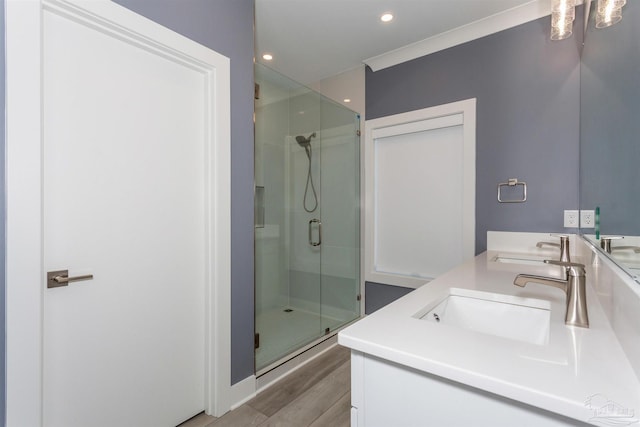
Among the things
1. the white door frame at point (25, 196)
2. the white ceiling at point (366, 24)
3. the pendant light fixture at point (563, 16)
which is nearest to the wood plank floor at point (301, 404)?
the white door frame at point (25, 196)

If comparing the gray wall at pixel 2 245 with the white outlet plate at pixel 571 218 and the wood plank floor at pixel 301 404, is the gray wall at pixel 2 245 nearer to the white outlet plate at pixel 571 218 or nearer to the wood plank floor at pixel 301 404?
the wood plank floor at pixel 301 404

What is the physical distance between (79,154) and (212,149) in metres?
0.61

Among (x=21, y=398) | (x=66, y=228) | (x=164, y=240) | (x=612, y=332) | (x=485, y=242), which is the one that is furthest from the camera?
(x=485, y=242)

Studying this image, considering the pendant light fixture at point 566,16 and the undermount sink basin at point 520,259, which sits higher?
the pendant light fixture at point 566,16

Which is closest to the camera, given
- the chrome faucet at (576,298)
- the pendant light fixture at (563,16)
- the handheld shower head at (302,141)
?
the chrome faucet at (576,298)

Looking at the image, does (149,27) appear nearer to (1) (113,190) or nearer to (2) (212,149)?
(2) (212,149)

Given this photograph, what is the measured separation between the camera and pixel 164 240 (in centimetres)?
164

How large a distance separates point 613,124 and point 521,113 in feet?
3.97

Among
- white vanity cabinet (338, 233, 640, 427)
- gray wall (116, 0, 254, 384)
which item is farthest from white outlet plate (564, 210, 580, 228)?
gray wall (116, 0, 254, 384)

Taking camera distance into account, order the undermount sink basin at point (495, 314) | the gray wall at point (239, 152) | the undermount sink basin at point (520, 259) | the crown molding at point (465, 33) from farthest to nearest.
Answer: the crown molding at point (465, 33) < the undermount sink basin at point (520, 259) < the gray wall at point (239, 152) < the undermount sink basin at point (495, 314)

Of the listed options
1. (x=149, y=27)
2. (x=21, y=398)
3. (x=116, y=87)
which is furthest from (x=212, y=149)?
(x=21, y=398)

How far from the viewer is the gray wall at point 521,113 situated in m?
2.13

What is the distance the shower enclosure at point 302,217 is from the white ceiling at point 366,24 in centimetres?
41

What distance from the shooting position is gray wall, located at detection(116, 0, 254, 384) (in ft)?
5.87
